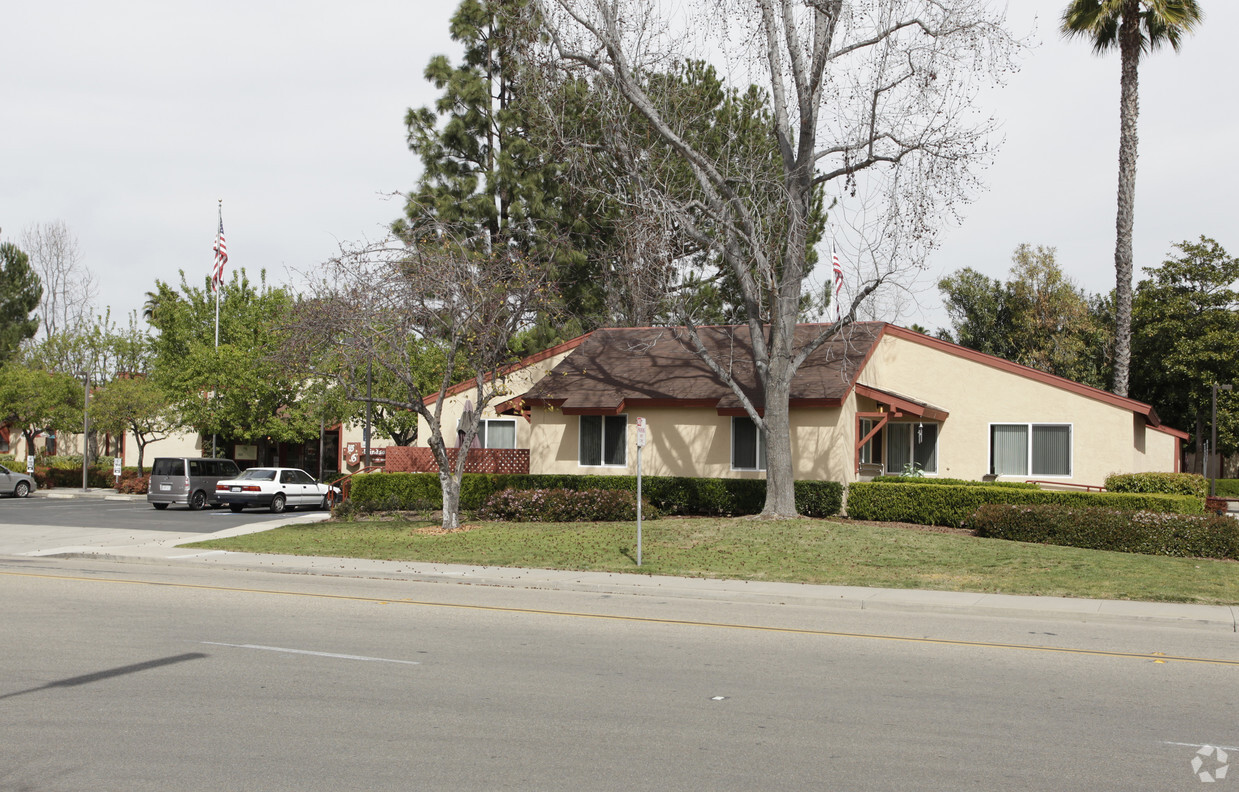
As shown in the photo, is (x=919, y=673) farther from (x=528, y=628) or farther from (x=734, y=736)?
(x=528, y=628)

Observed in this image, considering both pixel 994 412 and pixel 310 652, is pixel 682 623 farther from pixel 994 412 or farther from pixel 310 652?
pixel 994 412

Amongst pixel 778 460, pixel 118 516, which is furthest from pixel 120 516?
pixel 778 460

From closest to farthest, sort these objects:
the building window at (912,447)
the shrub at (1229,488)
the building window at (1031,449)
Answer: the building window at (1031,449) < the building window at (912,447) < the shrub at (1229,488)

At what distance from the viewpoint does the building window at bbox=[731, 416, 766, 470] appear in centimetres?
2575

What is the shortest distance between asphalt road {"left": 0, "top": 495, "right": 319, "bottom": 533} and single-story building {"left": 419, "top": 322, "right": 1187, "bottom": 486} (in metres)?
8.39

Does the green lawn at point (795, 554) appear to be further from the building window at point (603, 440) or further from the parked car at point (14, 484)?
the parked car at point (14, 484)

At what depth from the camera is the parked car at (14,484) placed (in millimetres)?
41656

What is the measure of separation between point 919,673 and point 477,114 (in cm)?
3185

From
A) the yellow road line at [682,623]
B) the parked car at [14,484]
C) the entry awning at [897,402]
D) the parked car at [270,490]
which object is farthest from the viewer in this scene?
the parked car at [14,484]

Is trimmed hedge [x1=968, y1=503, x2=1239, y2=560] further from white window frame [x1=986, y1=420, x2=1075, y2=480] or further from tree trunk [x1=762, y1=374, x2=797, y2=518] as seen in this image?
white window frame [x1=986, y1=420, x2=1075, y2=480]

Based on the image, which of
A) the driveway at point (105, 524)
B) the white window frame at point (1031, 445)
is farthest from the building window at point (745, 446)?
the driveway at point (105, 524)

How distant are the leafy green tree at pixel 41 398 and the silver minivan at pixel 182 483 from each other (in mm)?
15862

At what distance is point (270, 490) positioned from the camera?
33.0 metres

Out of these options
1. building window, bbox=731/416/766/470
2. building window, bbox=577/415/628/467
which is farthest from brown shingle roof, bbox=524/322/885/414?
building window, bbox=731/416/766/470
